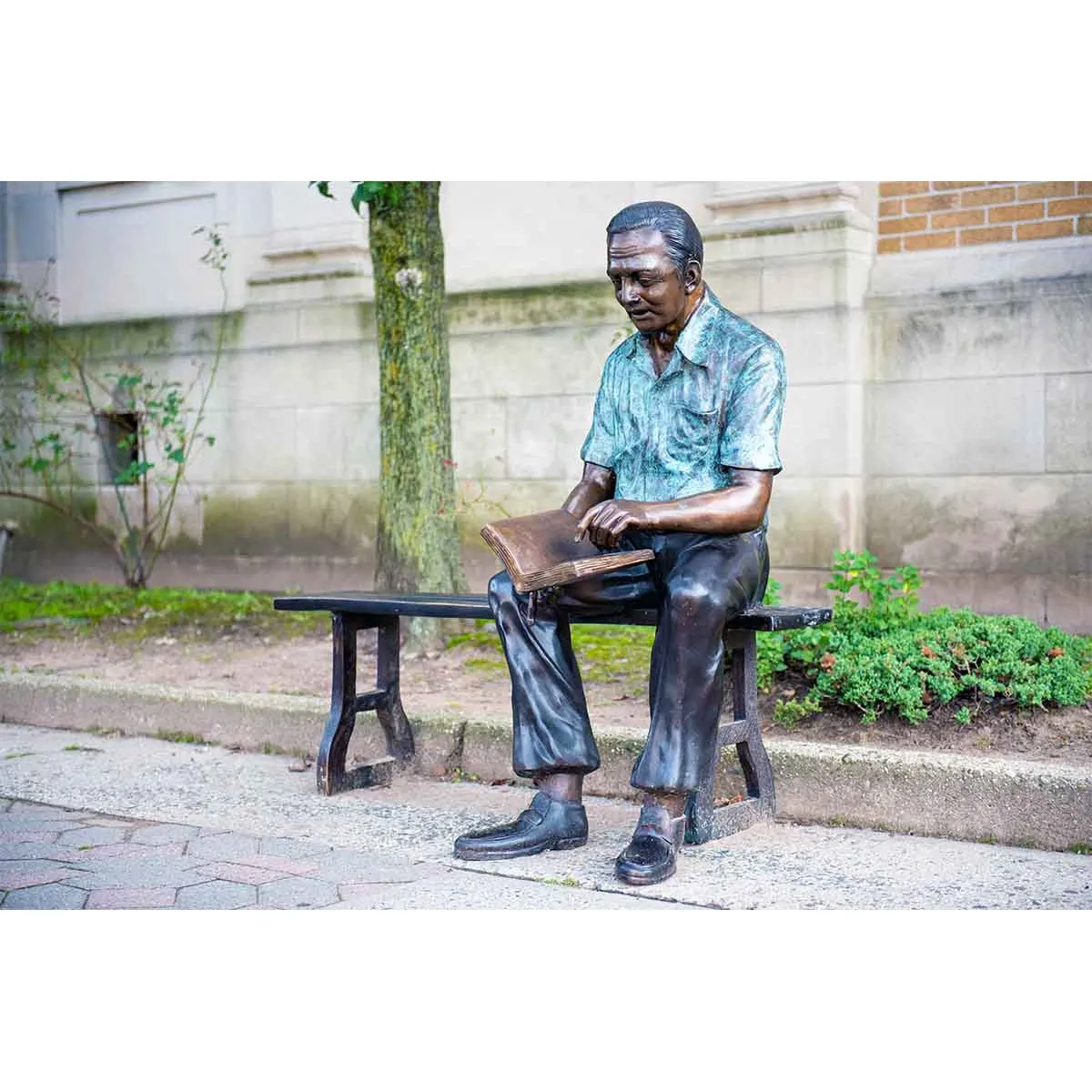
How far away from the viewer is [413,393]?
7.00m

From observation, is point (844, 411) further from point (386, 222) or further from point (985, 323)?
point (386, 222)

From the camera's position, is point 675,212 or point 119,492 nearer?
point 675,212

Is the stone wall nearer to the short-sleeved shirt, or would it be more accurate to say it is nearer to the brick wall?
the brick wall

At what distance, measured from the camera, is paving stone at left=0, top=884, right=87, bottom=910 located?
12.7 feet

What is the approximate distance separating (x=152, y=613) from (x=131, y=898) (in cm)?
475

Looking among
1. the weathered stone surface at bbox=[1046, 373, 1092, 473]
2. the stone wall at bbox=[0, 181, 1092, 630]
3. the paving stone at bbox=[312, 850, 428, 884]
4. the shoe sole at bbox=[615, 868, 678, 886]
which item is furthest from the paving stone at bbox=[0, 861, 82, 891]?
the weathered stone surface at bbox=[1046, 373, 1092, 473]

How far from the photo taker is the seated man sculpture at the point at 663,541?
409 centimetres

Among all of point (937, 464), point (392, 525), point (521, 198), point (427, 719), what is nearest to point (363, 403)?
point (521, 198)

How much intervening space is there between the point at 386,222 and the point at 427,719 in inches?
103

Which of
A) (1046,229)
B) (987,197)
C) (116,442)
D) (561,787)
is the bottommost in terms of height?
(561,787)

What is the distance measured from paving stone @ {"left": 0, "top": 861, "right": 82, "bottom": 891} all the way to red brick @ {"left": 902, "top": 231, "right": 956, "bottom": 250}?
224 inches

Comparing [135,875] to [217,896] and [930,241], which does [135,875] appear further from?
[930,241]

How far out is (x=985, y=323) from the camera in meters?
7.78

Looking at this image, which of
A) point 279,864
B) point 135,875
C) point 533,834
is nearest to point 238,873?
point 279,864
